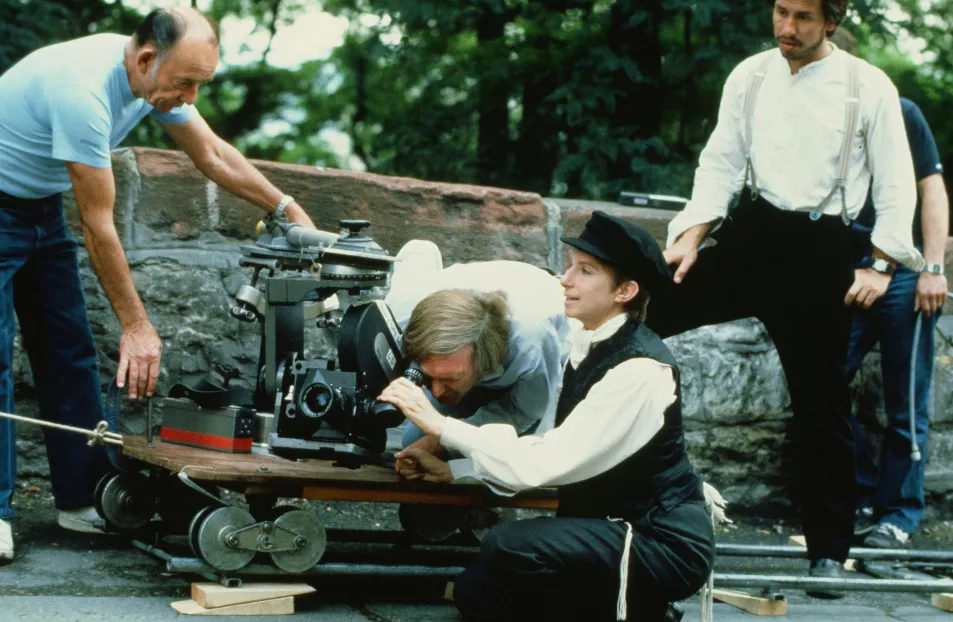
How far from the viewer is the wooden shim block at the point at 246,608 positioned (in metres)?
3.12

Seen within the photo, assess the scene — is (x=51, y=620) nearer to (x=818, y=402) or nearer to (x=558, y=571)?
(x=558, y=571)

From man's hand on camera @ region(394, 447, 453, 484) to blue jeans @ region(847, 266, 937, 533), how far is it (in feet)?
6.19

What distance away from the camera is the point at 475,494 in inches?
139

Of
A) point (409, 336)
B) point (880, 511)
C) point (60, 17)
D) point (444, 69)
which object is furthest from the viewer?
point (444, 69)

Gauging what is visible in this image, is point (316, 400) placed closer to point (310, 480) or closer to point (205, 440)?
point (310, 480)

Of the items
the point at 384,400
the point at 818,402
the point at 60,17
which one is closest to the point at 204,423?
the point at 384,400

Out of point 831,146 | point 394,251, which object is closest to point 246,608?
point 394,251

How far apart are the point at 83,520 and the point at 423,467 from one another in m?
1.16

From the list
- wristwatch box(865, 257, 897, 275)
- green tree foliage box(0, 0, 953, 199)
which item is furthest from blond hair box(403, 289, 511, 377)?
green tree foliage box(0, 0, 953, 199)

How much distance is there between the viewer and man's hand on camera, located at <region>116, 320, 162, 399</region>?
11.7 ft

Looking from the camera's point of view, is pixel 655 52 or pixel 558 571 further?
pixel 655 52

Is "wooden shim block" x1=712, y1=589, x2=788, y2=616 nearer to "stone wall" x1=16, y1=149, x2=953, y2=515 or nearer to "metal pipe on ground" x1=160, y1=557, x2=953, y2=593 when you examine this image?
"metal pipe on ground" x1=160, y1=557, x2=953, y2=593

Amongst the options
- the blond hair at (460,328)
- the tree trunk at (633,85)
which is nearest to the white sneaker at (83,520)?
the blond hair at (460,328)

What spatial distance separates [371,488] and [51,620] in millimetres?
843
